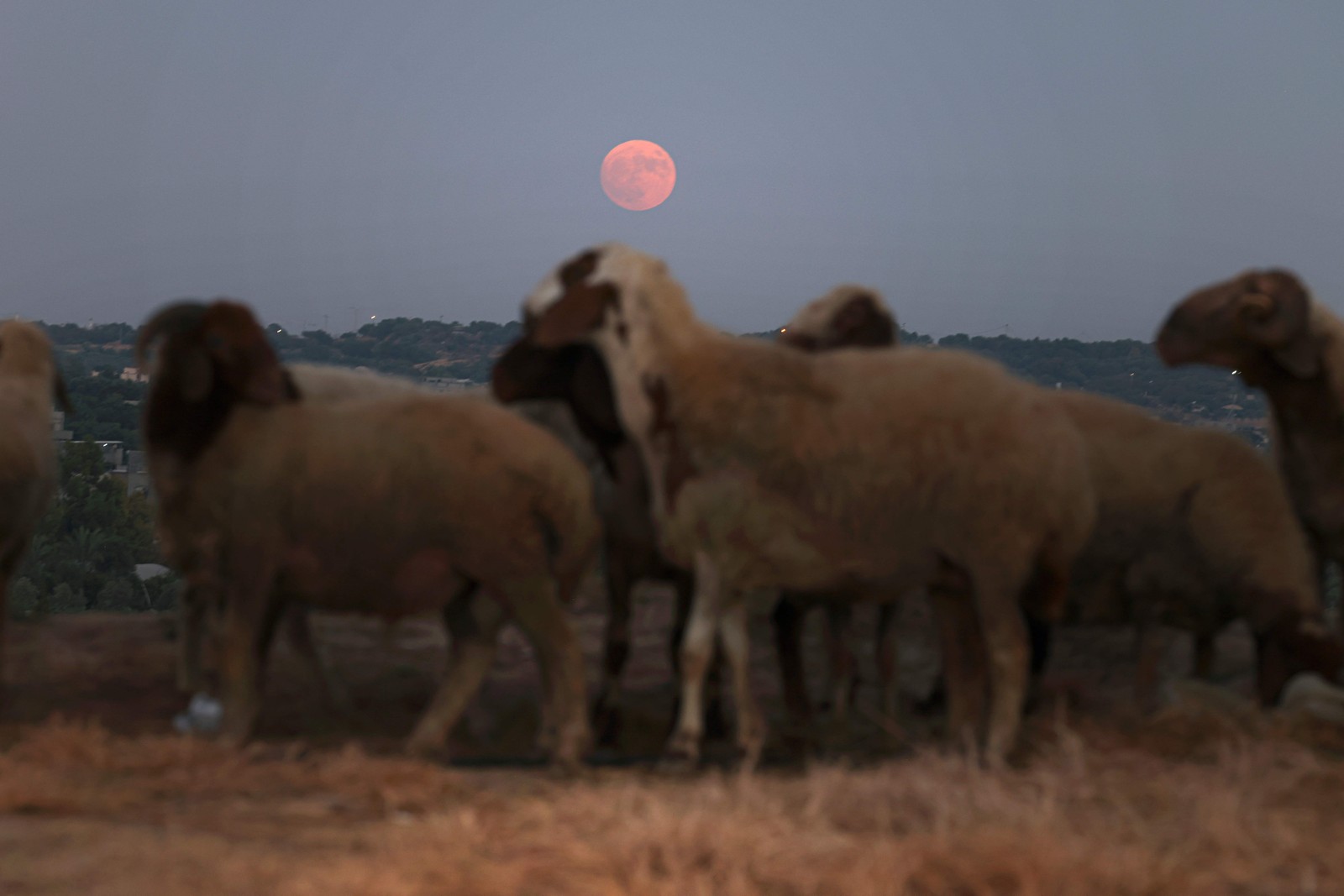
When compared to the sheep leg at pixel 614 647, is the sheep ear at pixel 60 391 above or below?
above

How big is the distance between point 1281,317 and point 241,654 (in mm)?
5768

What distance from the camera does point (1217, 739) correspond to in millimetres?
6102

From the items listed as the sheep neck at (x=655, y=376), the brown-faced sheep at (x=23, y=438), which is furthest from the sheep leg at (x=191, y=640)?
the sheep neck at (x=655, y=376)

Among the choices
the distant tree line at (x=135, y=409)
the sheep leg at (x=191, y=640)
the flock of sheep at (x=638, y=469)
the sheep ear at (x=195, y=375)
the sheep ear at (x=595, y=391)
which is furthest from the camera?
the distant tree line at (x=135, y=409)

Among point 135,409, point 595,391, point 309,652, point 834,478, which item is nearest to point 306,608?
point 309,652

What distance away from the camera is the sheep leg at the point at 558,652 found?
19.8 feet

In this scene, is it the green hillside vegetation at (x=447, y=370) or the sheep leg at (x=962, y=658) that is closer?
the sheep leg at (x=962, y=658)

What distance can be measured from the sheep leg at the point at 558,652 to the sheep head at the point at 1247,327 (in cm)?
397

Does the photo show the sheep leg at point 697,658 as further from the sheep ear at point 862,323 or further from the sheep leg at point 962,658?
the sheep ear at point 862,323

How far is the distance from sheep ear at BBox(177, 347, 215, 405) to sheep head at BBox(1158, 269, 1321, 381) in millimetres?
5222

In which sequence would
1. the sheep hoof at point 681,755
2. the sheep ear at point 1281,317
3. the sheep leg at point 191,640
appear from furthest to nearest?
the sheep leg at point 191,640 < the sheep ear at point 1281,317 < the sheep hoof at point 681,755

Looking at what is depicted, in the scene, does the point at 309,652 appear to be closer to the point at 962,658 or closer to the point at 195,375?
the point at 195,375

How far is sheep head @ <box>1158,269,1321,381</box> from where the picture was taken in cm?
741

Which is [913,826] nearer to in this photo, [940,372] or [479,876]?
[479,876]
